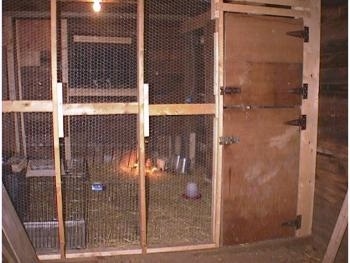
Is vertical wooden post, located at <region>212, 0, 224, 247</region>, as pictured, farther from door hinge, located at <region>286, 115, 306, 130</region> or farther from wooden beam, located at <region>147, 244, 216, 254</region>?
door hinge, located at <region>286, 115, 306, 130</region>

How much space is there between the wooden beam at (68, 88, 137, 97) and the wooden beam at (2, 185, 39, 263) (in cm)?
82

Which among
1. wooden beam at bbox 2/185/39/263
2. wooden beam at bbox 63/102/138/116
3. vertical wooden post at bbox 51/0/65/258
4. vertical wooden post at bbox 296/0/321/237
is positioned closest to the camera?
wooden beam at bbox 2/185/39/263

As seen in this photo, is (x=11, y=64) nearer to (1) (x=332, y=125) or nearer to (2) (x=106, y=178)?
(2) (x=106, y=178)

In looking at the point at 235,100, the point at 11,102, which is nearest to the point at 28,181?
the point at 11,102

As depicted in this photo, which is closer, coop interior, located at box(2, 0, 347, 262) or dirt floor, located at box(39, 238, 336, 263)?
coop interior, located at box(2, 0, 347, 262)

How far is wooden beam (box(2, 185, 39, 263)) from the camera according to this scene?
88.3 inches

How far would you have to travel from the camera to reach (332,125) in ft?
9.04

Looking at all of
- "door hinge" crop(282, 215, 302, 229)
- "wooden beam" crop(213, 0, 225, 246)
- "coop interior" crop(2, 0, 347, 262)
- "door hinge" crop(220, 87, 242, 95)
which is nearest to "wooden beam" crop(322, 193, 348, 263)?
"coop interior" crop(2, 0, 347, 262)

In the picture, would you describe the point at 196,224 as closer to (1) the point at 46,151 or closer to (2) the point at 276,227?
(2) the point at 276,227

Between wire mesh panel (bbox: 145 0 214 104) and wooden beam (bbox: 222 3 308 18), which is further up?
wooden beam (bbox: 222 3 308 18)

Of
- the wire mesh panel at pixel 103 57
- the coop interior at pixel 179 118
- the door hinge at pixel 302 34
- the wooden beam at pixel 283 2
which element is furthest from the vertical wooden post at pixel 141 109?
the door hinge at pixel 302 34

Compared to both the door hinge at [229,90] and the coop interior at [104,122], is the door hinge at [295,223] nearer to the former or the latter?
the coop interior at [104,122]

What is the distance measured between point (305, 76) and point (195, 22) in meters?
0.94

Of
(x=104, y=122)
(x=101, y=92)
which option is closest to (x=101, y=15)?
(x=101, y=92)
